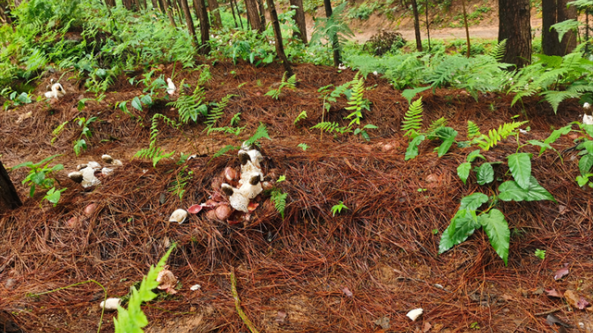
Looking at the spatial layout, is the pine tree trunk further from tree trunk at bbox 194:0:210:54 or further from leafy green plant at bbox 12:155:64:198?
leafy green plant at bbox 12:155:64:198

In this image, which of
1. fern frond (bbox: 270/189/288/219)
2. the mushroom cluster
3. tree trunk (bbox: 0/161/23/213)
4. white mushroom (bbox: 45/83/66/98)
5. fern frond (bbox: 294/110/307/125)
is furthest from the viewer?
white mushroom (bbox: 45/83/66/98)

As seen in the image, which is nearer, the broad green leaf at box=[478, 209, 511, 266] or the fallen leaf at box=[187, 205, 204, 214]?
the broad green leaf at box=[478, 209, 511, 266]

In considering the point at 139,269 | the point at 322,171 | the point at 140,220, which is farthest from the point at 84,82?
the point at 322,171

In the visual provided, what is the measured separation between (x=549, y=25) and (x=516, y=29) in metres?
2.81

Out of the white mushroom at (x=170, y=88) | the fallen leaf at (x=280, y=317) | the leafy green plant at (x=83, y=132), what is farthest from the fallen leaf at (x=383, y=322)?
the white mushroom at (x=170, y=88)

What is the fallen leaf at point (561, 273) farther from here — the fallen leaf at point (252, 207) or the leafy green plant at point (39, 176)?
the leafy green plant at point (39, 176)

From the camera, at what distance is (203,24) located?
5.67 metres

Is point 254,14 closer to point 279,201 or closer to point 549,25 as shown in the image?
point 279,201

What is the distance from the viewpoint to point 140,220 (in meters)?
2.48

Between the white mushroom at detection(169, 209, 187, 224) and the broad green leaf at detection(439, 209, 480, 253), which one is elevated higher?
the white mushroom at detection(169, 209, 187, 224)

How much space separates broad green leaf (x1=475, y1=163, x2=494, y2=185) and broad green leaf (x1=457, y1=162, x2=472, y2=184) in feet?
0.26

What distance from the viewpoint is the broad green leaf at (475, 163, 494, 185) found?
2.25 m

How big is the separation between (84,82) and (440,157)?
5214mm

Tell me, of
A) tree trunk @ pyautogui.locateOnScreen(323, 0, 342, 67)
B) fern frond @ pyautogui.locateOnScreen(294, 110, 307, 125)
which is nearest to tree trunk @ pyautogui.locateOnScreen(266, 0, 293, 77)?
tree trunk @ pyautogui.locateOnScreen(323, 0, 342, 67)
